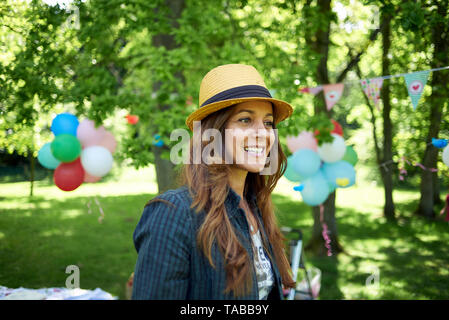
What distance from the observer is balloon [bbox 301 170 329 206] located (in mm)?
4319

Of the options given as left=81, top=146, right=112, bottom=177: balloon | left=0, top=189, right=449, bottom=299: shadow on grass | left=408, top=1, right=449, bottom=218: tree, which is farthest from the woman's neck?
left=408, top=1, right=449, bottom=218: tree

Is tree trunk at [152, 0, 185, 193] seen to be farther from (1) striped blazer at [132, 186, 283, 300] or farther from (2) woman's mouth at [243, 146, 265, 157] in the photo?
(1) striped blazer at [132, 186, 283, 300]

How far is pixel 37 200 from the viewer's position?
8445mm

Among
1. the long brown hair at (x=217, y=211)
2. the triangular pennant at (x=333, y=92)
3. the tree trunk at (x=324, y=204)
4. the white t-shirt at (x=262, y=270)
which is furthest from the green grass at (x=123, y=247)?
the long brown hair at (x=217, y=211)

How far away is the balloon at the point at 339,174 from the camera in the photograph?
14.2 feet

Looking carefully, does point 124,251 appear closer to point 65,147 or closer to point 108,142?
point 108,142

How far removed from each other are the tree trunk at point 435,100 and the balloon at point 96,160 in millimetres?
3895

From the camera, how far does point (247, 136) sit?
1523 mm

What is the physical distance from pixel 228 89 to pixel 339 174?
10.4ft

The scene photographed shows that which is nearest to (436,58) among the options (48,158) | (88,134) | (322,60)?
(322,60)

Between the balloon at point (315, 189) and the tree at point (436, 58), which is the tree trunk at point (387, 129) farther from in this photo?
the balloon at point (315, 189)

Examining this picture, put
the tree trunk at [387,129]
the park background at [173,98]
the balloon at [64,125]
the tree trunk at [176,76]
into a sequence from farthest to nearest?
1. the tree trunk at [387,129]
2. the tree trunk at [176,76]
3. the park background at [173,98]
4. the balloon at [64,125]
